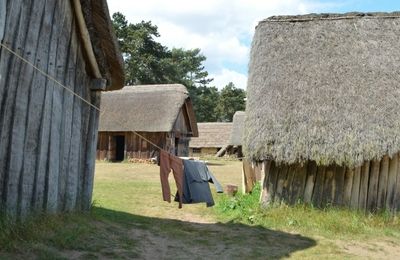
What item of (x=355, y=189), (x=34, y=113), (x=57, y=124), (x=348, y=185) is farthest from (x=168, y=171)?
(x=355, y=189)

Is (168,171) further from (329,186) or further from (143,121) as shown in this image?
(143,121)

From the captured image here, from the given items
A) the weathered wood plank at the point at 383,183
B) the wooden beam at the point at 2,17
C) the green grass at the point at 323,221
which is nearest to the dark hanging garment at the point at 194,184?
the green grass at the point at 323,221

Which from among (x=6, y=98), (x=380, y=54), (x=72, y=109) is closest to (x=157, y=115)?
(x=380, y=54)

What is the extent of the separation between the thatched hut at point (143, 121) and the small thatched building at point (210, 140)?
13344 mm

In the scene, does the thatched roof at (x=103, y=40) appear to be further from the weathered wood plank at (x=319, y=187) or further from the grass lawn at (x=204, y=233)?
the weathered wood plank at (x=319, y=187)

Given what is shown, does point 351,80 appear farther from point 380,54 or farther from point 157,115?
point 157,115

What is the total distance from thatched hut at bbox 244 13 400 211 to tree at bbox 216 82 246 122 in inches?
1657

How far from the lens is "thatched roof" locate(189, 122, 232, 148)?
42.7 metres

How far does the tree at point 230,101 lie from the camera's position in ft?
175

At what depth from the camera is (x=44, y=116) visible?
656cm

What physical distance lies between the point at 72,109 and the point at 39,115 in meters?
1.02

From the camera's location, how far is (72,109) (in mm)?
7445

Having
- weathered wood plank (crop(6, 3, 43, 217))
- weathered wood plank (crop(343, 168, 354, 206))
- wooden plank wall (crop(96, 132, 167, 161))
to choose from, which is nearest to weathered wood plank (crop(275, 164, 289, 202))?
weathered wood plank (crop(343, 168, 354, 206))

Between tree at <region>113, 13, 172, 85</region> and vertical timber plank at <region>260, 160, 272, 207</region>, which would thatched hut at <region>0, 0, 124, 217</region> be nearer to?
vertical timber plank at <region>260, 160, 272, 207</region>
